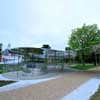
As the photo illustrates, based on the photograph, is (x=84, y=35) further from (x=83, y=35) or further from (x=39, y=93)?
(x=39, y=93)

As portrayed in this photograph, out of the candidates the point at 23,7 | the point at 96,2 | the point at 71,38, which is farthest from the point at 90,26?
the point at 23,7

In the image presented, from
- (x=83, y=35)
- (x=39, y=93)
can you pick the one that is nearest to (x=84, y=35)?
(x=83, y=35)

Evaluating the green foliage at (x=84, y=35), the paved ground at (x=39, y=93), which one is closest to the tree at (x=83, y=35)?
the green foliage at (x=84, y=35)

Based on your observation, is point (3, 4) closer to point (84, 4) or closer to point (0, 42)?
point (84, 4)

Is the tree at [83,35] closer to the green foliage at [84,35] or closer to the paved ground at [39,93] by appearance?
the green foliage at [84,35]

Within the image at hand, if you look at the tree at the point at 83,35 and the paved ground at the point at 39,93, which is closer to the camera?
the paved ground at the point at 39,93

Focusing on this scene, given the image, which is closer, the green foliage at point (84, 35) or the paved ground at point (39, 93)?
the paved ground at point (39, 93)

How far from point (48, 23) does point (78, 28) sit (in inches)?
502

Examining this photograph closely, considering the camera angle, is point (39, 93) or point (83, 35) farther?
point (83, 35)

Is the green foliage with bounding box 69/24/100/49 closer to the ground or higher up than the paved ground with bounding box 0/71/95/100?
higher up

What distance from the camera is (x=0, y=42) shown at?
21.1 metres

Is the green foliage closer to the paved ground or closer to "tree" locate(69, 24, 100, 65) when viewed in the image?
"tree" locate(69, 24, 100, 65)

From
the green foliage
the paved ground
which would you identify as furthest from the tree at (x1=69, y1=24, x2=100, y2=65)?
the paved ground

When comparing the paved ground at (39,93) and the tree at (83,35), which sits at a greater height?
the tree at (83,35)
